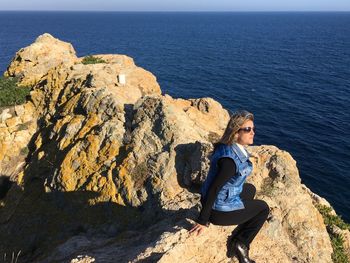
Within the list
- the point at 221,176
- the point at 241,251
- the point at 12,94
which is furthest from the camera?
the point at 12,94

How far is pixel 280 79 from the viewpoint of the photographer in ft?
277

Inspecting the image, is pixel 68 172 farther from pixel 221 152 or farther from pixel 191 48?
pixel 191 48

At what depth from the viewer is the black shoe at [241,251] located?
9.66 metres

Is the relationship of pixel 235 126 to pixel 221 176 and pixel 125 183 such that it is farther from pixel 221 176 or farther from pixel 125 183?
pixel 125 183

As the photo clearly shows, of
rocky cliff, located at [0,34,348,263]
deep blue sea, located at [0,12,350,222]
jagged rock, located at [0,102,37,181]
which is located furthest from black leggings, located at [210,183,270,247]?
deep blue sea, located at [0,12,350,222]

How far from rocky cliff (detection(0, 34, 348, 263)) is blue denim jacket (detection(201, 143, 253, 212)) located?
1.90m

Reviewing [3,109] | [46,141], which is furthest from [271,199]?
[3,109]

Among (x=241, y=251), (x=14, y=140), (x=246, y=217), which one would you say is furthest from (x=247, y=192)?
(x=14, y=140)

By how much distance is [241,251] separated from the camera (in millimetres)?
9656

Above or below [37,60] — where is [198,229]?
below

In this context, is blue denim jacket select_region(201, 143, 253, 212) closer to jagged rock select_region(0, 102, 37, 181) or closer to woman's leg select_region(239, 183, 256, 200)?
woman's leg select_region(239, 183, 256, 200)

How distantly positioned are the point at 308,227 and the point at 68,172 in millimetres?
12402

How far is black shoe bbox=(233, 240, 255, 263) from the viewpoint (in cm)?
966

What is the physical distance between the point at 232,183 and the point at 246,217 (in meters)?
1.24
